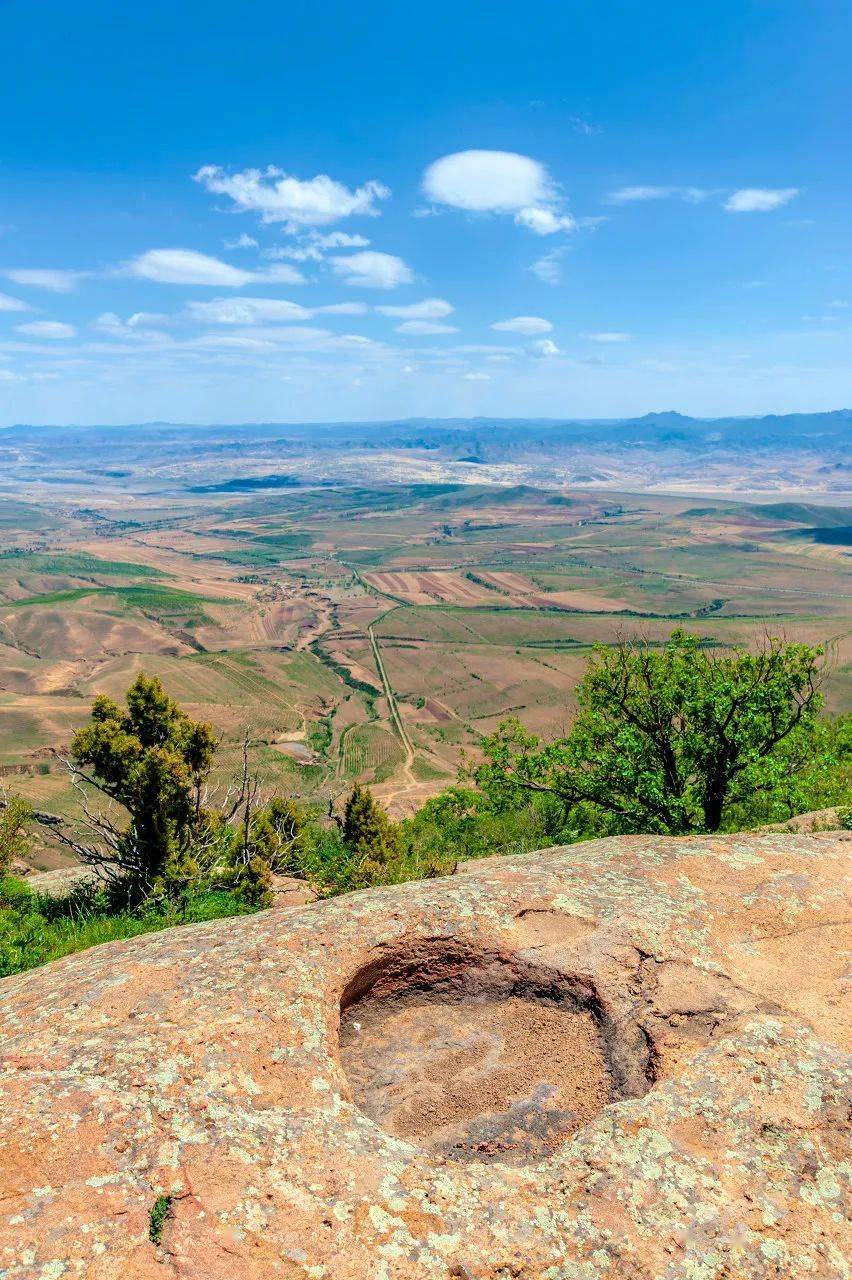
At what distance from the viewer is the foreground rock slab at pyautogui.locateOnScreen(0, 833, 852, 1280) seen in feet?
19.3

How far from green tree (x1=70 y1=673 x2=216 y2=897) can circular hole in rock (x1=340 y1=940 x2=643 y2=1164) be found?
11792 mm

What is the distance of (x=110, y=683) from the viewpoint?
134 metres

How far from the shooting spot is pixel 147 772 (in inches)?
800

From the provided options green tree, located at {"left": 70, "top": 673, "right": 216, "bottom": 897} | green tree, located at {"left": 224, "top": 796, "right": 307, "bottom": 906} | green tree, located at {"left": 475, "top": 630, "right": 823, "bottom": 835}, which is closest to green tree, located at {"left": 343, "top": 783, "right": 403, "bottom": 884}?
green tree, located at {"left": 224, "top": 796, "right": 307, "bottom": 906}

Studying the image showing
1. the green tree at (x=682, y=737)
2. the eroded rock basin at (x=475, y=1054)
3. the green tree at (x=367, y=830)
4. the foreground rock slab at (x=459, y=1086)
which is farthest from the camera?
the green tree at (x=367, y=830)

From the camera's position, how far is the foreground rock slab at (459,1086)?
5.87 meters

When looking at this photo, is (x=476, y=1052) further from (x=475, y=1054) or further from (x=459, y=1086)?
(x=459, y=1086)

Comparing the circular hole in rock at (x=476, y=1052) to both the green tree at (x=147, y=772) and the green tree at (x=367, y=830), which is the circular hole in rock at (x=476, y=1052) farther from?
the green tree at (x=367, y=830)

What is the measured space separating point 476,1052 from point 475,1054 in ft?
0.12

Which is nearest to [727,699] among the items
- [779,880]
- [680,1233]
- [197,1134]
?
[779,880]

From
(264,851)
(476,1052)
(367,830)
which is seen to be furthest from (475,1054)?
(367,830)

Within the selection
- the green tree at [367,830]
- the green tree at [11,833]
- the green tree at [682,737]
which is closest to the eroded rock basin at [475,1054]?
the green tree at [682,737]

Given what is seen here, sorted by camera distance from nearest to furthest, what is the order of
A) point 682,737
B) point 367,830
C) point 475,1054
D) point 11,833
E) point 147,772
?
point 475,1054 → point 147,772 → point 682,737 → point 11,833 → point 367,830

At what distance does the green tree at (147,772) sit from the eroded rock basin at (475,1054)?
465 inches
